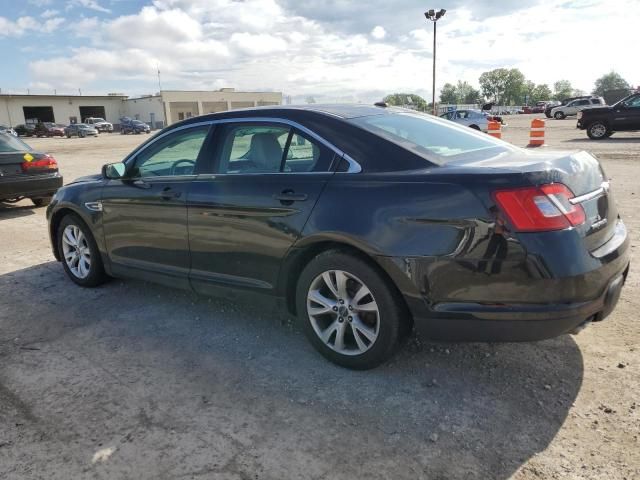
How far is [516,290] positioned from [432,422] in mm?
812

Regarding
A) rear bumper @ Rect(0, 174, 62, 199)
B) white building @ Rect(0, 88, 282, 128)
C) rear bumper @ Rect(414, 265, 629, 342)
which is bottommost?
rear bumper @ Rect(414, 265, 629, 342)

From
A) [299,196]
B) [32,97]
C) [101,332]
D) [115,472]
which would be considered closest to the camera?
[115,472]

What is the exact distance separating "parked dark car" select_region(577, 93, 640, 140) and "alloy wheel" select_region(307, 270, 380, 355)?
19882 millimetres

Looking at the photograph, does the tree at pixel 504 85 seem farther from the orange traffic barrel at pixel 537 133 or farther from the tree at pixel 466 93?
the orange traffic barrel at pixel 537 133

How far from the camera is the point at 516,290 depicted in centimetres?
262

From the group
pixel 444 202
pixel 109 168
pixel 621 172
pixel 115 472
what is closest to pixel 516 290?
pixel 444 202

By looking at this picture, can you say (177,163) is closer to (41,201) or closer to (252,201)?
(252,201)

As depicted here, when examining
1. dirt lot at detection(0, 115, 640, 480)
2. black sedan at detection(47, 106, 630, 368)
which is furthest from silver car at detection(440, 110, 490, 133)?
black sedan at detection(47, 106, 630, 368)

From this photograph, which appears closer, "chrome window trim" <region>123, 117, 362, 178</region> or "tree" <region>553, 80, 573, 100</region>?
"chrome window trim" <region>123, 117, 362, 178</region>

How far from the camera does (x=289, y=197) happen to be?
330cm

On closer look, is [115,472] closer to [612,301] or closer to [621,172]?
[612,301]

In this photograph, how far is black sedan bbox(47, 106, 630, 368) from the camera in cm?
261

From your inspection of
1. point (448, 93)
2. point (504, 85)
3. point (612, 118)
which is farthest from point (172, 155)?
point (448, 93)

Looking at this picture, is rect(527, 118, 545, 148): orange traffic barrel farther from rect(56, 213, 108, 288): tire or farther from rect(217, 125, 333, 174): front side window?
rect(56, 213, 108, 288): tire
